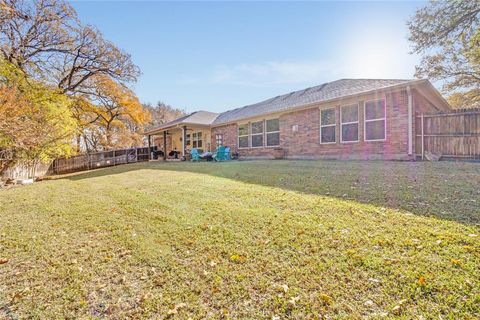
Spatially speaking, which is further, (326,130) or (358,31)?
(326,130)

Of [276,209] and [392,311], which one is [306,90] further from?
[392,311]

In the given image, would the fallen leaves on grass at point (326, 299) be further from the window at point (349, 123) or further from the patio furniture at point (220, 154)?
the patio furniture at point (220, 154)

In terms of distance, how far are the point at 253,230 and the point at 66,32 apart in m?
17.1

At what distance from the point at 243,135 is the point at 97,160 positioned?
41.5 feet

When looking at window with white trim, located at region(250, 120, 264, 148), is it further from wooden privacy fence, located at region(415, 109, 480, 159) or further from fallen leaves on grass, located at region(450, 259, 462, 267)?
fallen leaves on grass, located at region(450, 259, 462, 267)

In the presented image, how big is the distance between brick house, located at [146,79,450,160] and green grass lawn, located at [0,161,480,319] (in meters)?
4.78

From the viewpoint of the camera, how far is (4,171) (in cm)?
1213

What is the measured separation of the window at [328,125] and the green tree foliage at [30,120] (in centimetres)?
1302

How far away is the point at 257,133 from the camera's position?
50.5ft

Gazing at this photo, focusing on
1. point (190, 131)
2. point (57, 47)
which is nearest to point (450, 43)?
point (190, 131)

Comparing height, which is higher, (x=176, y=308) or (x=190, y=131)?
(x=190, y=131)

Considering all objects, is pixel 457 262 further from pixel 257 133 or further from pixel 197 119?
pixel 197 119

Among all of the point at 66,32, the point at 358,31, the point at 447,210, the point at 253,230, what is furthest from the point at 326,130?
the point at 66,32

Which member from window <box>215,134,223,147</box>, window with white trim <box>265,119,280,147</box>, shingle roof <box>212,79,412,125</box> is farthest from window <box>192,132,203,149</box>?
window with white trim <box>265,119,280,147</box>
